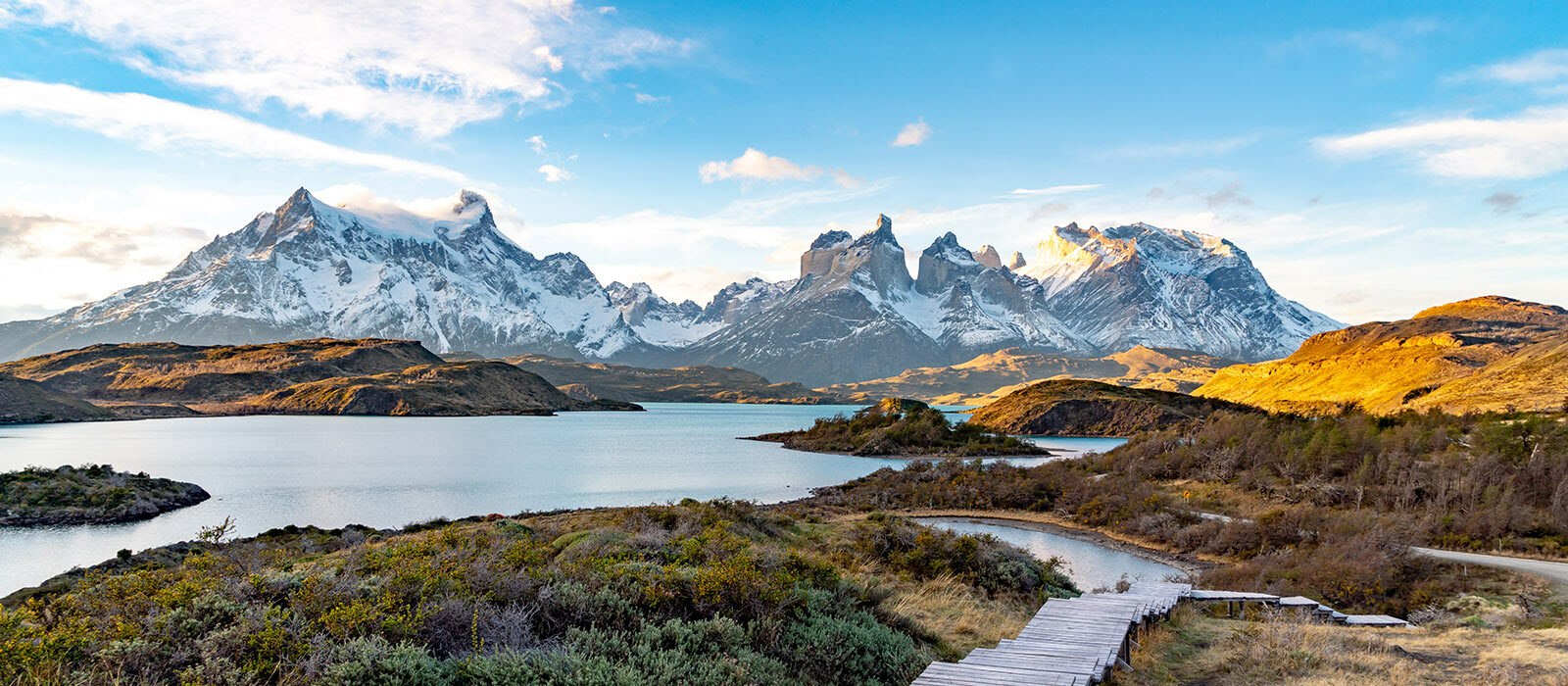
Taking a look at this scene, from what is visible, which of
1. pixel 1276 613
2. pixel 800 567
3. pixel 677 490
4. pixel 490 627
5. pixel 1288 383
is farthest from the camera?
pixel 1288 383

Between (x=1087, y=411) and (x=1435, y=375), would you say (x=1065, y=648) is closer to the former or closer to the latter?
(x=1087, y=411)

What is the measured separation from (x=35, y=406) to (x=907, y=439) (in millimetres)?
163384

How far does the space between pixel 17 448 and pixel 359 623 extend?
118 meters

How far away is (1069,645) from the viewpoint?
12281 millimetres

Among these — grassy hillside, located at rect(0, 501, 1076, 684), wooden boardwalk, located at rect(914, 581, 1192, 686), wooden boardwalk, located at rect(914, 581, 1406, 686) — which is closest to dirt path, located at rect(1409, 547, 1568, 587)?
wooden boardwalk, located at rect(914, 581, 1406, 686)

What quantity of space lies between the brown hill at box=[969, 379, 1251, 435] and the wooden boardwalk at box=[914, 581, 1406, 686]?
144 metres

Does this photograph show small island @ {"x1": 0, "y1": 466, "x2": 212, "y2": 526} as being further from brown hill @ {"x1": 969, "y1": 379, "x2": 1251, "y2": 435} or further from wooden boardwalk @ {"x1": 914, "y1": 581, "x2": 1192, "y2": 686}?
brown hill @ {"x1": 969, "y1": 379, "x2": 1251, "y2": 435}

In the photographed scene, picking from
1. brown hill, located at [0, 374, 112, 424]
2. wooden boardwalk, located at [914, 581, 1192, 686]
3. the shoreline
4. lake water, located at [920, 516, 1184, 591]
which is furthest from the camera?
brown hill, located at [0, 374, 112, 424]

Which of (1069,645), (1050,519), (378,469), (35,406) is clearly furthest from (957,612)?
(35,406)

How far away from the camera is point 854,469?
9669 cm

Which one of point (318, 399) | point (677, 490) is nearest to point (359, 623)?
point (677, 490)

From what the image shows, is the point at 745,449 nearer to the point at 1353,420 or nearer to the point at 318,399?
the point at 1353,420

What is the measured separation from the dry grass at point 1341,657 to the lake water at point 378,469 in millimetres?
42830

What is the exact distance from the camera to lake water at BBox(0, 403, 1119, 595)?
4938 centimetres
